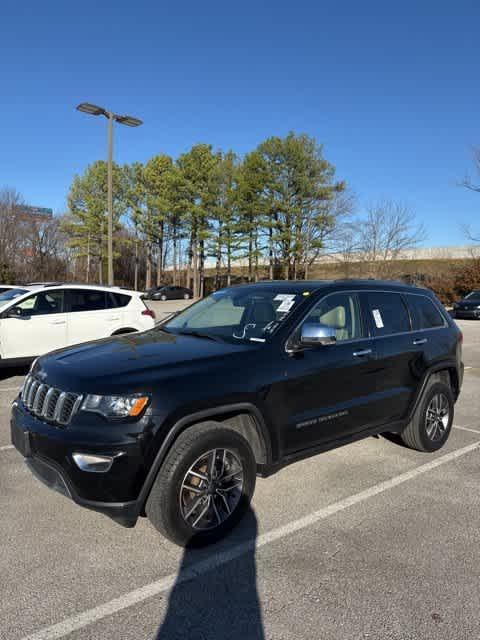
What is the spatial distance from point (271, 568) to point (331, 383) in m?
1.45

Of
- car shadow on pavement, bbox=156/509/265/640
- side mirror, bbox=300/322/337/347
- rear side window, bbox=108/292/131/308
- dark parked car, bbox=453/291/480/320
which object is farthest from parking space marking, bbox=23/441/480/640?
dark parked car, bbox=453/291/480/320

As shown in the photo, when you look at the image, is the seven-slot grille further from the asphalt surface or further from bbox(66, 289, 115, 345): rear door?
bbox(66, 289, 115, 345): rear door

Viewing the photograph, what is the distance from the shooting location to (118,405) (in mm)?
2881

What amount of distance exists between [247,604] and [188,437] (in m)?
0.96

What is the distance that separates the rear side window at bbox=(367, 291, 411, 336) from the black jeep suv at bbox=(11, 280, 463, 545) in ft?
0.05

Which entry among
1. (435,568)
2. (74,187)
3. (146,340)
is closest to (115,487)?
(146,340)

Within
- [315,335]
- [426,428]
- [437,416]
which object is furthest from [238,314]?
[437,416]

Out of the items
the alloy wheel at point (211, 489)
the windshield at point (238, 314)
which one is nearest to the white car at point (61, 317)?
the windshield at point (238, 314)

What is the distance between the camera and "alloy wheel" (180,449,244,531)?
10.2 ft

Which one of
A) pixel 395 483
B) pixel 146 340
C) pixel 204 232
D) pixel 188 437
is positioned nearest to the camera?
pixel 188 437

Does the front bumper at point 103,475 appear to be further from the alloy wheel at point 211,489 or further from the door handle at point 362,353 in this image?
the door handle at point 362,353

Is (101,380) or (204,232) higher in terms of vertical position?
(204,232)

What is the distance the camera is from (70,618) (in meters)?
2.47

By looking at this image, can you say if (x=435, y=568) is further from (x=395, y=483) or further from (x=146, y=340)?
(x=146, y=340)
